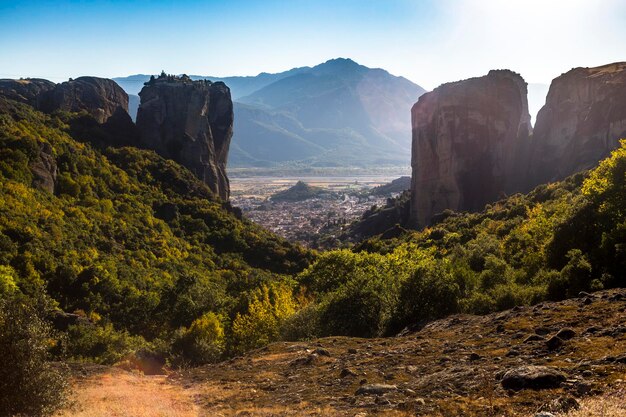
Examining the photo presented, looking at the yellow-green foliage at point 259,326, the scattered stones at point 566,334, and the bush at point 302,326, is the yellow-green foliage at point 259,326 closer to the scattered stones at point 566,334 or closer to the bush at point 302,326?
the bush at point 302,326

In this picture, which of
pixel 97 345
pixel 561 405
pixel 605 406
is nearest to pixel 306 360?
pixel 561 405

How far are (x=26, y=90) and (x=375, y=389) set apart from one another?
101 m

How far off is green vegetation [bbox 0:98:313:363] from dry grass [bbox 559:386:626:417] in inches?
1024

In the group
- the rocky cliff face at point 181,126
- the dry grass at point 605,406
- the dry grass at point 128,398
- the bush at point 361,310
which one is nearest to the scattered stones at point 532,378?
the dry grass at point 605,406

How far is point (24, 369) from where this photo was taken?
42.7 ft

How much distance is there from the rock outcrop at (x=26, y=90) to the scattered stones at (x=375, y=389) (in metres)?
92.5

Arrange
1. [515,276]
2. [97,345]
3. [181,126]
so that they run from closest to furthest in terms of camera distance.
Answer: [515,276] → [97,345] → [181,126]

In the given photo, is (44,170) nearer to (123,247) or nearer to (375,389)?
(123,247)

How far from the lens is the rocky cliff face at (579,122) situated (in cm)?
6631

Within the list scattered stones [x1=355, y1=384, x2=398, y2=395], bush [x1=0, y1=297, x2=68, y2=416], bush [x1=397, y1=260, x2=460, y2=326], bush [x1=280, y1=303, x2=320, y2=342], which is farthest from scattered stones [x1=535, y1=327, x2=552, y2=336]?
bush [x1=0, y1=297, x2=68, y2=416]

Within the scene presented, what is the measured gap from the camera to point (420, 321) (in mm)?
22703

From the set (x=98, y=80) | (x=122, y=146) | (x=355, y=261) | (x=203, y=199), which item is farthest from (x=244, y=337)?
(x=98, y=80)

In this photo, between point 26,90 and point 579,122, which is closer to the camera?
point 579,122

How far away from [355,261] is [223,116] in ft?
243
